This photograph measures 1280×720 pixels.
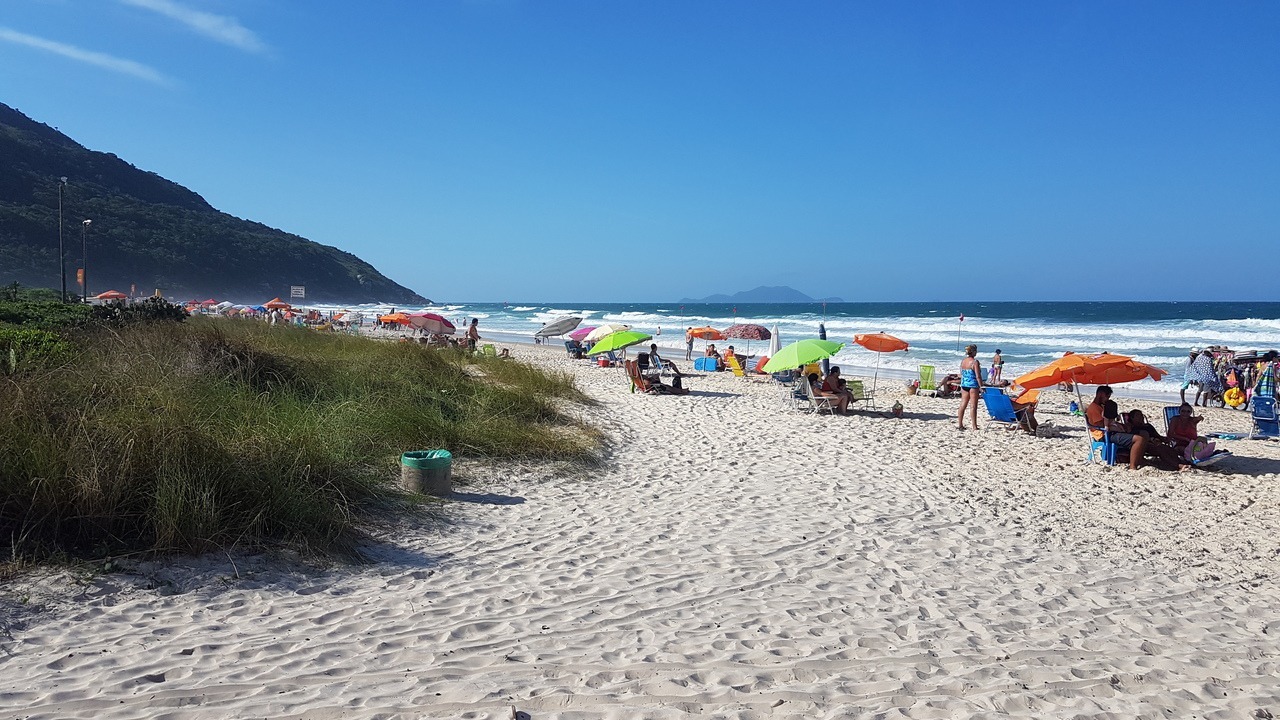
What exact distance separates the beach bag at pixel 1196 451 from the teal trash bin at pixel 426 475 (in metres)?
7.58

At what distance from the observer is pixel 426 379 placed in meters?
9.33

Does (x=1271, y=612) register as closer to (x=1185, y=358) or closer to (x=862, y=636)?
(x=862, y=636)

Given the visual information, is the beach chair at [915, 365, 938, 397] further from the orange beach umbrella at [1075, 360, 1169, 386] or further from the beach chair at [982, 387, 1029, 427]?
the orange beach umbrella at [1075, 360, 1169, 386]

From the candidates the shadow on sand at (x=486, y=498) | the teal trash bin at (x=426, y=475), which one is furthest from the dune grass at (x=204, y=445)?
the shadow on sand at (x=486, y=498)

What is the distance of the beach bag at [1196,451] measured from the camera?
7.95 meters

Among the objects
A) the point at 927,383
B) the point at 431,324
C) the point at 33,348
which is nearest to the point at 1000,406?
the point at 927,383

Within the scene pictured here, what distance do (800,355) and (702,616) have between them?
27.3ft

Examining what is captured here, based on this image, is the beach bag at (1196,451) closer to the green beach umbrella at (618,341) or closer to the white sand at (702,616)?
the white sand at (702,616)

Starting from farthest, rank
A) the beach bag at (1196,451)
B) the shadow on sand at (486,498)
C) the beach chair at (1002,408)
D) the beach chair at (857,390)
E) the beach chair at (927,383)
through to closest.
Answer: the beach chair at (927,383), the beach chair at (857,390), the beach chair at (1002,408), the beach bag at (1196,451), the shadow on sand at (486,498)

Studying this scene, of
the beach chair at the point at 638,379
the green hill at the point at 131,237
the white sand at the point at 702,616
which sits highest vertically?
the green hill at the point at 131,237

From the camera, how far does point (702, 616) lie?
12.4 ft

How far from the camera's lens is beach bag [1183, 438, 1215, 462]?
7.95m

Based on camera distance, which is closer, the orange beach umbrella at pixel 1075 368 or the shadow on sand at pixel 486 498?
the shadow on sand at pixel 486 498

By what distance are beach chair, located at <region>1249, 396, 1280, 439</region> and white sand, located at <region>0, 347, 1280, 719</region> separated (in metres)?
4.25
